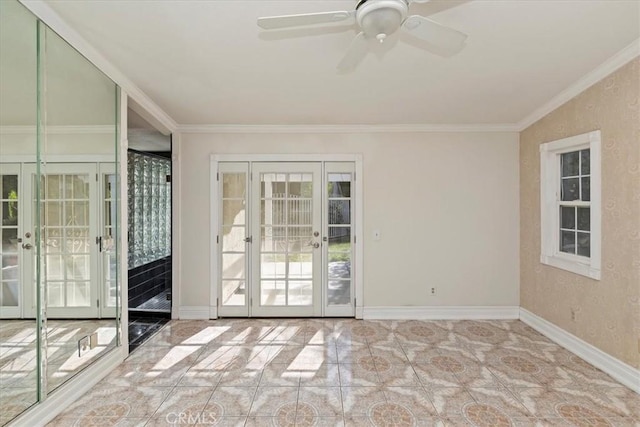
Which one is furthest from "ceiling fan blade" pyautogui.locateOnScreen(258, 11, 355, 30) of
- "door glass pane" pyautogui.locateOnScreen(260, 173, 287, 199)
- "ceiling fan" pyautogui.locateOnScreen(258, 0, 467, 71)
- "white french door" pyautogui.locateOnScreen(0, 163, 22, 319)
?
"door glass pane" pyautogui.locateOnScreen(260, 173, 287, 199)

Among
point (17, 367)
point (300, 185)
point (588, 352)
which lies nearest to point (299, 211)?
point (300, 185)

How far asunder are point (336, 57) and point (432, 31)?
2.91 ft

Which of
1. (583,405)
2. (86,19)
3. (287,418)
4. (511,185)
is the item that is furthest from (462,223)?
(86,19)

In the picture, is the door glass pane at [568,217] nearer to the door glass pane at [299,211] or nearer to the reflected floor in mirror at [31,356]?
the door glass pane at [299,211]

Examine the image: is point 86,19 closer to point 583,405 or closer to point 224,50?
point 224,50

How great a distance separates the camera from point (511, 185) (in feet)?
12.8

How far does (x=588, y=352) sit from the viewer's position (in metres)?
2.79

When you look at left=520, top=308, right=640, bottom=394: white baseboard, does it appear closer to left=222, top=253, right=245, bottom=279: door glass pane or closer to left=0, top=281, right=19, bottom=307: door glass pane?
left=222, top=253, right=245, bottom=279: door glass pane

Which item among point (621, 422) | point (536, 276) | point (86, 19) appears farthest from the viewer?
point (536, 276)

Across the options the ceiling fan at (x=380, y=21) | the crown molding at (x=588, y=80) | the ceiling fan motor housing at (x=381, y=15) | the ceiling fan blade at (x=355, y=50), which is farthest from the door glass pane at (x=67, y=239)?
the crown molding at (x=588, y=80)

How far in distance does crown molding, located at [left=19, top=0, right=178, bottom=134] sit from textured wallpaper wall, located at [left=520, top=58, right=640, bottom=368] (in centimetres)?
394

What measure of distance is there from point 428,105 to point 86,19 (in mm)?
2892

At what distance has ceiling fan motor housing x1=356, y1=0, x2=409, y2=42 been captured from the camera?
1474 mm

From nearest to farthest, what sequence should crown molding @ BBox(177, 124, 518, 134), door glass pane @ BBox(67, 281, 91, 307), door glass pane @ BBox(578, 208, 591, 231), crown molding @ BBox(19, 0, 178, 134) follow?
crown molding @ BBox(19, 0, 178, 134)
door glass pane @ BBox(67, 281, 91, 307)
door glass pane @ BBox(578, 208, 591, 231)
crown molding @ BBox(177, 124, 518, 134)
